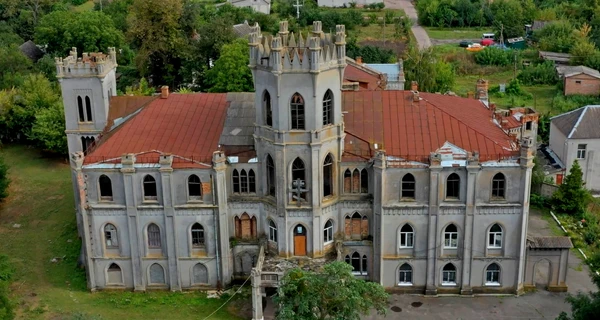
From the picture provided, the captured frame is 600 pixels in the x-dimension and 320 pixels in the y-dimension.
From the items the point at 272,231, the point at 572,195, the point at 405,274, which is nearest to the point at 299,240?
the point at 272,231

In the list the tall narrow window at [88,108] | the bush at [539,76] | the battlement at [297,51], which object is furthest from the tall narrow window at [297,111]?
the bush at [539,76]

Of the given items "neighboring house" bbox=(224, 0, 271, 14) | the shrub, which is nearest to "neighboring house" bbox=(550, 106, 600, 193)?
the shrub

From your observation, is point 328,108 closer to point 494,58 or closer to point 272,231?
point 272,231

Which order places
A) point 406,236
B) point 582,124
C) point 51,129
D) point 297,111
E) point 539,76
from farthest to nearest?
point 539,76 < point 51,129 < point 582,124 < point 406,236 < point 297,111

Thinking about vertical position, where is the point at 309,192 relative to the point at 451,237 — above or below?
above

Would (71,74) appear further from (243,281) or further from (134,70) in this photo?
(134,70)

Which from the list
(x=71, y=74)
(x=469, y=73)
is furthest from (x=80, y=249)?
(x=469, y=73)
